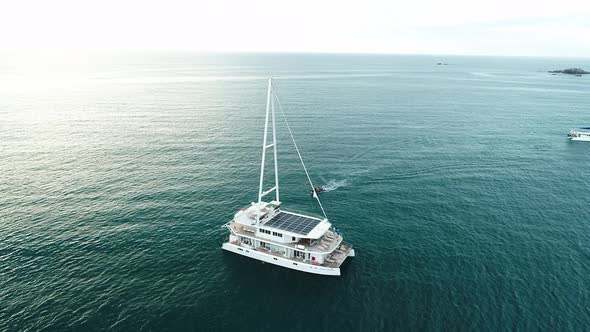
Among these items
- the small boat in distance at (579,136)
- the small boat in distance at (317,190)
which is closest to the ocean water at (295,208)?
the small boat in distance at (317,190)

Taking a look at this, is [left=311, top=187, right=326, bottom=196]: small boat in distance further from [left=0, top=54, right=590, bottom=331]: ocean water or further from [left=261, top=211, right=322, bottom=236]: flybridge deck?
[left=261, top=211, right=322, bottom=236]: flybridge deck

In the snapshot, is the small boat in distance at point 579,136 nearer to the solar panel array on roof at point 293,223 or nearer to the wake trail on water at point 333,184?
the wake trail on water at point 333,184

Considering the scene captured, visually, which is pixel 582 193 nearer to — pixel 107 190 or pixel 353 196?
pixel 353 196

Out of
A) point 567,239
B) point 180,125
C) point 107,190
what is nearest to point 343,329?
point 567,239

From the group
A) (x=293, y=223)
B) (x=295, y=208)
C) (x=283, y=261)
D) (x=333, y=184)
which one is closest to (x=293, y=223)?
(x=293, y=223)

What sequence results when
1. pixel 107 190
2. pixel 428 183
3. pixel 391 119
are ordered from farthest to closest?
pixel 391 119, pixel 428 183, pixel 107 190

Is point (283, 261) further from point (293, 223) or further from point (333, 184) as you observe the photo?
point (333, 184)
